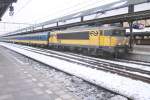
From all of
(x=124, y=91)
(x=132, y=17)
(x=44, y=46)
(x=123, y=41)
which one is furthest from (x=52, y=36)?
(x=124, y=91)

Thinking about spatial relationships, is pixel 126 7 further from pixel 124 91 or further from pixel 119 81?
pixel 124 91

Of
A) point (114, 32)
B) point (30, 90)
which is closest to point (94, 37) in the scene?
point (114, 32)

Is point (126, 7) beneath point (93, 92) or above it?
above

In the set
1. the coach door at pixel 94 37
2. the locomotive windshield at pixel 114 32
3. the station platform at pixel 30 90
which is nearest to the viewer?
the station platform at pixel 30 90

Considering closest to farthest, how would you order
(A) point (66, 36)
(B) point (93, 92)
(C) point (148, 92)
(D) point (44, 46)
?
(C) point (148, 92), (B) point (93, 92), (A) point (66, 36), (D) point (44, 46)

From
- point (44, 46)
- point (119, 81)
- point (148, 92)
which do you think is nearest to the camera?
point (148, 92)

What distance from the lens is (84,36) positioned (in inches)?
1027

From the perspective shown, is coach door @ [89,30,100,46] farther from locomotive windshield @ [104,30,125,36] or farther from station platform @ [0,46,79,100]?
station platform @ [0,46,79,100]

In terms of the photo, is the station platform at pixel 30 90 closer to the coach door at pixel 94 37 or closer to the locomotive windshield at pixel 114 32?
the locomotive windshield at pixel 114 32

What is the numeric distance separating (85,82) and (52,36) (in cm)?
2780

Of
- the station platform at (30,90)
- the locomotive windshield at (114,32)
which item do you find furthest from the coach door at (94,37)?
the station platform at (30,90)

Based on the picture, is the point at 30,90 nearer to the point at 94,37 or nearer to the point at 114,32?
the point at 114,32

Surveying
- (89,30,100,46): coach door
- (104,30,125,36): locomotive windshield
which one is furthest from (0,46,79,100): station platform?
(89,30,100,46): coach door

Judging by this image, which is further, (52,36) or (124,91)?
(52,36)
